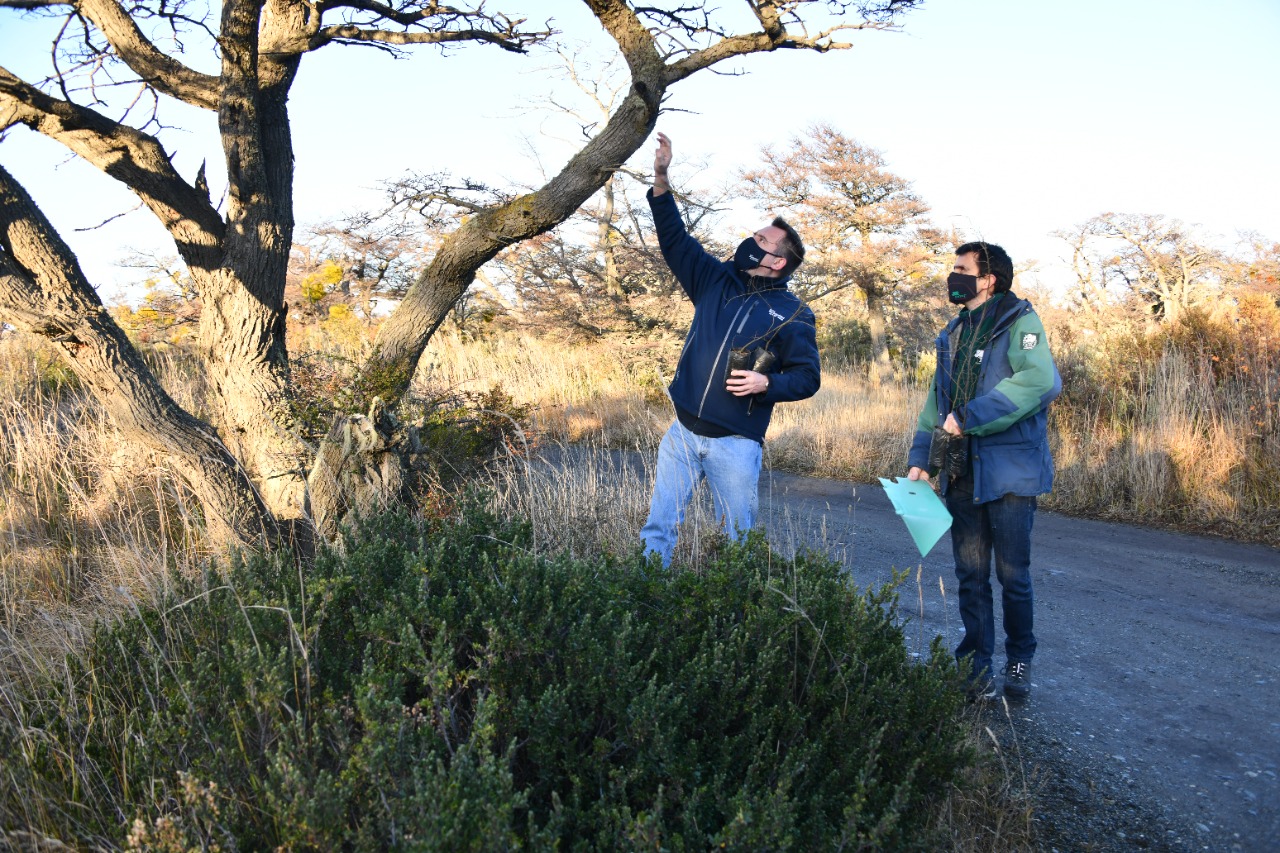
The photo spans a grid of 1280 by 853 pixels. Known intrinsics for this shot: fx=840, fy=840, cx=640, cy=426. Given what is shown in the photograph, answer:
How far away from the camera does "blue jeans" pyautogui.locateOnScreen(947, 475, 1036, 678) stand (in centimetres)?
369

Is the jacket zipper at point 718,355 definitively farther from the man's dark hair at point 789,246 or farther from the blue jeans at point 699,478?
the man's dark hair at point 789,246

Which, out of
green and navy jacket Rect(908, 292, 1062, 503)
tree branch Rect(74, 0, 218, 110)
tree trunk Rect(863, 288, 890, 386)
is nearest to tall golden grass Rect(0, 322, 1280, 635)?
green and navy jacket Rect(908, 292, 1062, 503)

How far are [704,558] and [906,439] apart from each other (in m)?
6.51

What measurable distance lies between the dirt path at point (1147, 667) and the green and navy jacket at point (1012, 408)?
27.3 inches

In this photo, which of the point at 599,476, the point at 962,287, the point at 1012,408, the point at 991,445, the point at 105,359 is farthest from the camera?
the point at 599,476

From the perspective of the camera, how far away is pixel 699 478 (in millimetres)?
4352

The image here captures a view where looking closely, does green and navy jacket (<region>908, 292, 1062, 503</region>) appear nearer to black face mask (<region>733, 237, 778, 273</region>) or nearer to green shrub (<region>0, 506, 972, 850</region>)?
green shrub (<region>0, 506, 972, 850</region>)

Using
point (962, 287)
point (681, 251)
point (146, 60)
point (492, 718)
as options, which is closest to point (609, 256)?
point (146, 60)

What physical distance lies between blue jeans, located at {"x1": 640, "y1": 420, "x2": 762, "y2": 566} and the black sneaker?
1351 millimetres

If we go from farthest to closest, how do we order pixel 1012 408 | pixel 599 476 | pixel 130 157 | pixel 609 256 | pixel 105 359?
pixel 609 256
pixel 599 476
pixel 130 157
pixel 105 359
pixel 1012 408

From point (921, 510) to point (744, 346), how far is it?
3.76ft

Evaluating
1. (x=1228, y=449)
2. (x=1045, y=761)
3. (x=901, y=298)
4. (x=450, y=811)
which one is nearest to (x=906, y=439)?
(x=1228, y=449)

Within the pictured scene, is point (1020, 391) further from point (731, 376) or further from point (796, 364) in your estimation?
point (731, 376)

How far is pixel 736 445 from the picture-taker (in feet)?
13.7
